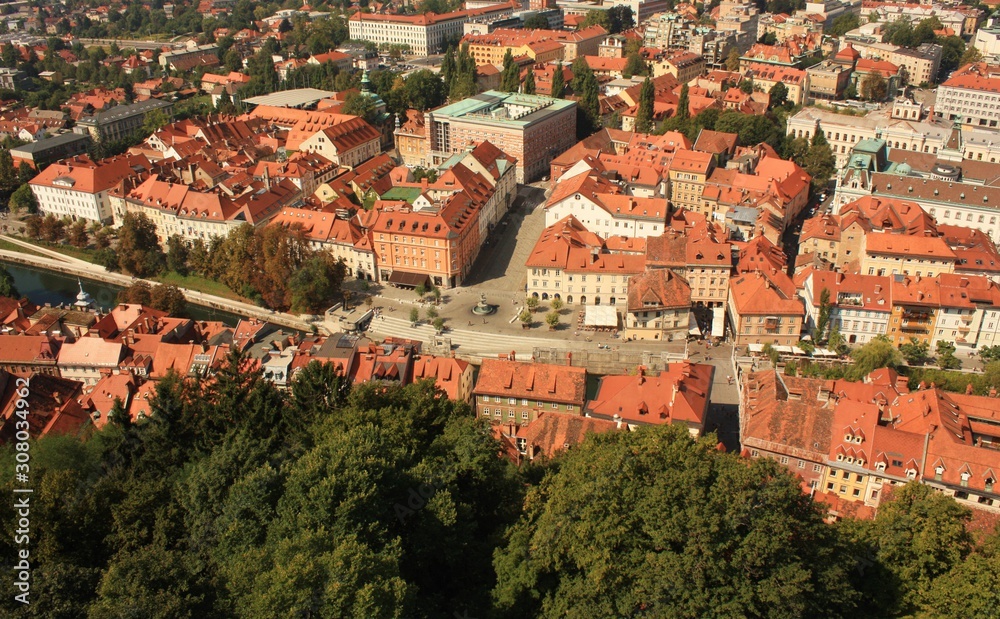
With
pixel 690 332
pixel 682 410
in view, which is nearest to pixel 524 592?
pixel 682 410

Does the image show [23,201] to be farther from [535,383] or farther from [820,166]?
[820,166]

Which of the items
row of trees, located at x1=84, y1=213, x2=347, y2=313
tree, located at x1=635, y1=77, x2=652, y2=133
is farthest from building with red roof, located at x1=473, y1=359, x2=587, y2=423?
tree, located at x1=635, y1=77, x2=652, y2=133

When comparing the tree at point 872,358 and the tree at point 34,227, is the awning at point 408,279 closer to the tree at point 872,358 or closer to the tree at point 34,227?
the tree at point 872,358

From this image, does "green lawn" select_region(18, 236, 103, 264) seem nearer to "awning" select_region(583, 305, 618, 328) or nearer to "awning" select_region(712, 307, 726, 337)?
"awning" select_region(583, 305, 618, 328)

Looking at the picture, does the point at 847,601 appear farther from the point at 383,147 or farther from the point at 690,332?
the point at 383,147

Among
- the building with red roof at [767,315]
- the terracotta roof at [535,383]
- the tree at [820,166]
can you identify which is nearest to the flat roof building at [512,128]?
the tree at [820,166]

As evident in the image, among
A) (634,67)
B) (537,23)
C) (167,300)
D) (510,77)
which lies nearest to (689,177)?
(510,77)
